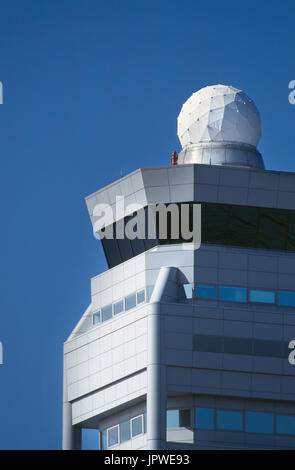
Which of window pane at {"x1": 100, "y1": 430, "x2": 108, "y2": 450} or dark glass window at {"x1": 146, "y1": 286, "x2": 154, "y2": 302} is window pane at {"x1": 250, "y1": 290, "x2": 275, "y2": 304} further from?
window pane at {"x1": 100, "y1": 430, "x2": 108, "y2": 450}

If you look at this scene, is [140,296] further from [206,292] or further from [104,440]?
[104,440]

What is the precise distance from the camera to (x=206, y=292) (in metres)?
112

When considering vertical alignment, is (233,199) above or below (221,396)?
above

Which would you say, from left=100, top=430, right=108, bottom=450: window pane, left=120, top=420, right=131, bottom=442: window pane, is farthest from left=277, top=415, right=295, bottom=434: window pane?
left=100, top=430, right=108, bottom=450: window pane

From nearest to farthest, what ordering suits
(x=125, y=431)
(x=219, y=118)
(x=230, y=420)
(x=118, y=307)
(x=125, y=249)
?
1. (x=230, y=420)
2. (x=125, y=431)
3. (x=118, y=307)
4. (x=125, y=249)
5. (x=219, y=118)

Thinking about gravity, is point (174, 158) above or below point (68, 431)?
above

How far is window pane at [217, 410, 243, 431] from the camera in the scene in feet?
359

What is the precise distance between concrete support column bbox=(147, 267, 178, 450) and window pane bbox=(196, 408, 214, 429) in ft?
10.1

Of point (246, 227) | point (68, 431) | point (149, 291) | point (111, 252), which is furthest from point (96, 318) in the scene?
point (246, 227)

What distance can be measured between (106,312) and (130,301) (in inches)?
110
